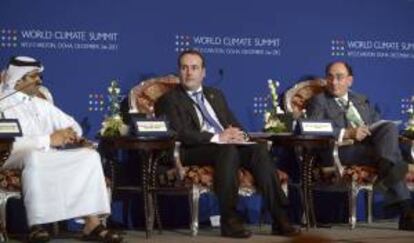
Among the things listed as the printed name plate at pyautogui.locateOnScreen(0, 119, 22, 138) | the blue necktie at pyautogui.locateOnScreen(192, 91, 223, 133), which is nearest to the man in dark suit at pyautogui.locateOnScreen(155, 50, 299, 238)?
the blue necktie at pyautogui.locateOnScreen(192, 91, 223, 133)

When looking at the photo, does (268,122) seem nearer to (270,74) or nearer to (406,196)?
(270,74)

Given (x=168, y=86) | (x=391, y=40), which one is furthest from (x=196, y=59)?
(x=391, y=40)

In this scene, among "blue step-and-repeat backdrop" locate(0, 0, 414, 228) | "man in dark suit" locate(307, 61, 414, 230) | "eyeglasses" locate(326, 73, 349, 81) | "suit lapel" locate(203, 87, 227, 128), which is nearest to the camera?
"man in dark suit" locate(307, 61, 414, 230)

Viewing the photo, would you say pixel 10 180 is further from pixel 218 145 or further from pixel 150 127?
pixel 218 145

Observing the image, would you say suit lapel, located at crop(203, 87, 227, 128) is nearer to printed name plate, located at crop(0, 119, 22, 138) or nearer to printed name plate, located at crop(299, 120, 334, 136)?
printed name plate, located at crop(299, 120, 334, 136)

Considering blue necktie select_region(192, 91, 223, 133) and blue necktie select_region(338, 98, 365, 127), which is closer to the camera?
blue necktie select_region(192, 91, 223, 133)

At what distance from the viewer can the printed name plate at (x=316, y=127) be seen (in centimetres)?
538

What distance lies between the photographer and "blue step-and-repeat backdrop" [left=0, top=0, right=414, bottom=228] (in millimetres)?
5707

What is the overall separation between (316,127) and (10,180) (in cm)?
199

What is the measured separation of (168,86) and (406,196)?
1.78 metres

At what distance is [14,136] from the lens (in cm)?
458

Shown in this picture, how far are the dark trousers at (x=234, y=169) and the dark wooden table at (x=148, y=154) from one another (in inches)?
7.1

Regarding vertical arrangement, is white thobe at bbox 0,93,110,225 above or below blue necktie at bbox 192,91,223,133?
below

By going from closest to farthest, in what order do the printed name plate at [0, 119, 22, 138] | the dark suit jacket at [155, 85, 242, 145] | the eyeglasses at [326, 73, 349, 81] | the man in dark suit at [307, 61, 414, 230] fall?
the printed name plate at [0, 119, 22, 138], the dark suit jacket at [155, 85, 242, 145], the man in dark suit at [307, 61, 414, 230], the eyeglasses at [326, 73, 349, 81]
